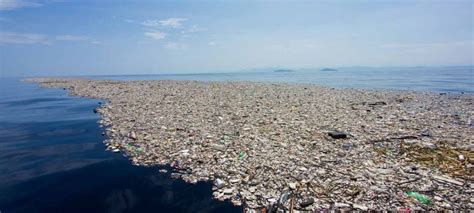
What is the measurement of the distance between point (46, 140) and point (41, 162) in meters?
3.85

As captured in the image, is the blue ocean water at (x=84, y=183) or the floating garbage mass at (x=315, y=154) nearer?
the floating garbage mass at (x=315, y=154)

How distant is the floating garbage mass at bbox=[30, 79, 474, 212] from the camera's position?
6609mm

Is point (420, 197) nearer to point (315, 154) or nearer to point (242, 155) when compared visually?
point (315, 154)

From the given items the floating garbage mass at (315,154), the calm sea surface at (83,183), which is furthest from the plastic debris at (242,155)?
the calm sea surface at (83,183)

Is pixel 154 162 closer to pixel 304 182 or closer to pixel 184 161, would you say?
pixel 184 161

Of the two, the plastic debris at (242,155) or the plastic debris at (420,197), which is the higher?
the plastic debris at (242,155)

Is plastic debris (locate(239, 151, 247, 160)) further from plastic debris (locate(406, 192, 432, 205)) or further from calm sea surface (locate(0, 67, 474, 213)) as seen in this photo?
plastic debris (locate(406, 192, 432, 205))

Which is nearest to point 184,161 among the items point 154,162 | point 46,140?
point 154,162

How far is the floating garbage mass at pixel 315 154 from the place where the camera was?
6.61 metres

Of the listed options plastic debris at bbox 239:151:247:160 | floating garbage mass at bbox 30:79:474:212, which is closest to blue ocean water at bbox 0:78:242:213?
floating garbage mass at bbox 30:79:474:212

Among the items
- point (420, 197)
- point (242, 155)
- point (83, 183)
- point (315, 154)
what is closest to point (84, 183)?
point (83, 183)

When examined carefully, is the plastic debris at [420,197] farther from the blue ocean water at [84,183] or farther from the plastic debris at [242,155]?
the plastic debris at [242,155]

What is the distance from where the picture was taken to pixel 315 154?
9438 mm

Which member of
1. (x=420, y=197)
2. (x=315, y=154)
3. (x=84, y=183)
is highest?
(x=315, y=154)
